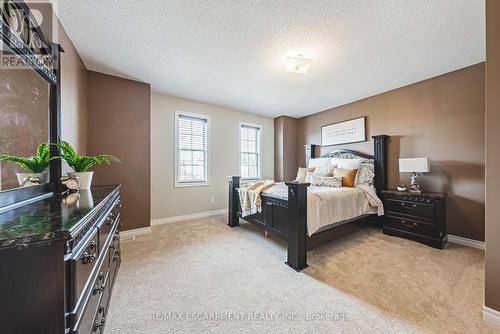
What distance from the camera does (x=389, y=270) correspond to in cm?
210

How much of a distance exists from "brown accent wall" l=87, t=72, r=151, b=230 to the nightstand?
4.04 metres

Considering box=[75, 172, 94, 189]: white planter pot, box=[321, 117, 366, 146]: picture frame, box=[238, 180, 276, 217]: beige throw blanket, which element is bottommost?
box=[238, 180, 276, 217]: beige throw blanket

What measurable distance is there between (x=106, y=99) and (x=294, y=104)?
3549mm

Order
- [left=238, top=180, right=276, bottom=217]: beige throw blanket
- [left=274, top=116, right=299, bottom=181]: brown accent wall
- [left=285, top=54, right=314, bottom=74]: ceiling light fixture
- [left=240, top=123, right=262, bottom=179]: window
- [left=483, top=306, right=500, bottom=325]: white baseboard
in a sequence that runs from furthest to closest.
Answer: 1. [left=274, top=116, right=299, bottom=181]: brown accent wall
2. [left=240, top=123, right=262, bottom=179]: window
3. [left=238, top=180, right=276, bottom=217]: beige throw blanket
4. [left=285, top=54, right=314, bottom=74]: ceiling light fixture
5. [left=483, top=306, right=500, bottom=325]: white baseboard

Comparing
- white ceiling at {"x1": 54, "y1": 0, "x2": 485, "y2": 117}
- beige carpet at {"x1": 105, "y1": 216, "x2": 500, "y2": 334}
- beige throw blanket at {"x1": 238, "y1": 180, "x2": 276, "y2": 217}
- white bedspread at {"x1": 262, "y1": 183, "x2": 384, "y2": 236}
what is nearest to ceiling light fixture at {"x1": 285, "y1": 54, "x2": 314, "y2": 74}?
white ceiling at {"x1": 54, "y1": 0, "x2": 485, "y2": 117}

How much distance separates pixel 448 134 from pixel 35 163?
15.9ft

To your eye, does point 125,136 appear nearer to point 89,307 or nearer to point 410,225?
point 89,307

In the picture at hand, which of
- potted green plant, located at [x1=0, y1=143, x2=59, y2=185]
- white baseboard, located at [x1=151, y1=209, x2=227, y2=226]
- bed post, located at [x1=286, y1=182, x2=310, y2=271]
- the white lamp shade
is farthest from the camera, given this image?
white baseboard, located at [x1=151, y1=209, x2=227, y2=226]

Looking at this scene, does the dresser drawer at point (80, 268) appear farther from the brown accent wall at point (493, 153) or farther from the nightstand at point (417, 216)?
the nightstand at point (417, 216)

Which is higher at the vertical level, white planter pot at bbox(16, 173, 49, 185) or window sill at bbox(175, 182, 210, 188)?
white planter pot at bbox(16, 173, 49, 185)

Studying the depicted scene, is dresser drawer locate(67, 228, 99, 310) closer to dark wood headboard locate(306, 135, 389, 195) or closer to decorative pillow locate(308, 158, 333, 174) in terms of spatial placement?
decorative pillow locate(308, 158, 333, 174)

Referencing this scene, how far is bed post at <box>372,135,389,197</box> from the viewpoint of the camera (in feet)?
11.6

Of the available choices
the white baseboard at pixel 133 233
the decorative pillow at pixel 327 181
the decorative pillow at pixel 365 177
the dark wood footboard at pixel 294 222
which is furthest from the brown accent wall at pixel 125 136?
the decorative pillow at pixel 365 177

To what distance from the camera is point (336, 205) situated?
269 cm
